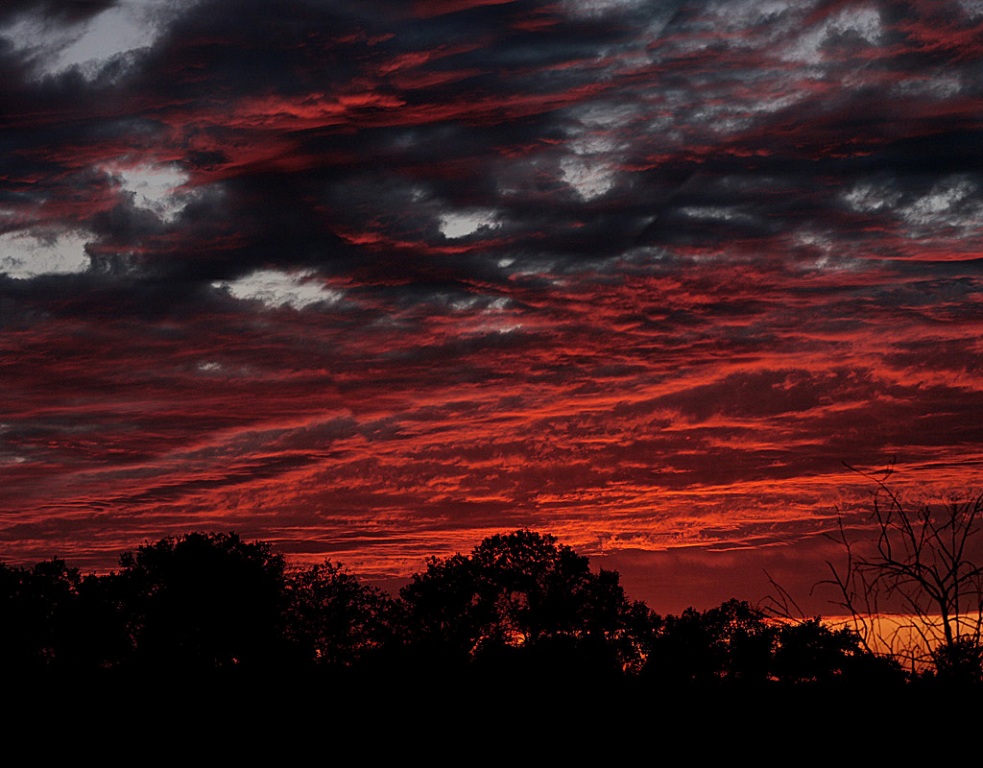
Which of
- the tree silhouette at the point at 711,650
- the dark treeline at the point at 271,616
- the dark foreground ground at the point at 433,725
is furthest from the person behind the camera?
the dark treeline at the point at 271,616

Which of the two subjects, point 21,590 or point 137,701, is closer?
point 137,701

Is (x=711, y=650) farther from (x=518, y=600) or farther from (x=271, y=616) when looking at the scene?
(x=271, y=616)

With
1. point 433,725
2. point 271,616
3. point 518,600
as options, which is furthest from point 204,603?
point 433,725

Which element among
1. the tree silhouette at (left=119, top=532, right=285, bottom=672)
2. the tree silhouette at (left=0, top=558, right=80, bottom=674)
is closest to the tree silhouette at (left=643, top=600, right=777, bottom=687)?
the tree silhouette at (left=119, top=532, right=285, bottom=672)

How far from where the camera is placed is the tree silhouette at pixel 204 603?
69.2m

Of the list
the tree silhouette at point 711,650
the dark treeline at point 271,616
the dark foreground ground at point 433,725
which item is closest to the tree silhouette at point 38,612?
the dark treeline at point 271,616

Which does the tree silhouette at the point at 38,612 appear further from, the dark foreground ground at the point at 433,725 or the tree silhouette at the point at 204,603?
the dark foreground ground at the point at 433,725

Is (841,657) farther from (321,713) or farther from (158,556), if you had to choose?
(158,556)

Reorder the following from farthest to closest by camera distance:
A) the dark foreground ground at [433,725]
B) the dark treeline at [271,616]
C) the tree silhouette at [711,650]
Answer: the dark treeline at [271,616]
the tree silhouette at [711,650]
the dark foreground ground at [433,725]

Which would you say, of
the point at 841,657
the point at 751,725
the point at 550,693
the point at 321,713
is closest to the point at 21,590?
the point at 321,713

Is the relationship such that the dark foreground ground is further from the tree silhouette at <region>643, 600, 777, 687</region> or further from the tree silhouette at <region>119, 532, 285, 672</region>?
the tree silhouette at <region>119, 532, 285, 672</region>

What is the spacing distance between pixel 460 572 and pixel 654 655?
15.5 metres

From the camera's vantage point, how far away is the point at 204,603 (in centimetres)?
7019

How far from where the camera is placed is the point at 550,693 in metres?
41.9
